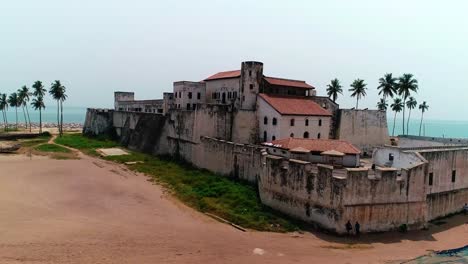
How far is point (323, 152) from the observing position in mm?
28125

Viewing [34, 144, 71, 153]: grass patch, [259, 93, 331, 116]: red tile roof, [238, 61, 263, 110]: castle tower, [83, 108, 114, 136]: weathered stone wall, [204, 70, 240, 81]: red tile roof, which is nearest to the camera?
[259, 93, 331, 116]: red tile roof

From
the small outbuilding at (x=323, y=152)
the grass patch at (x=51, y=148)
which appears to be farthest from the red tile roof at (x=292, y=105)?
the grass patch at (x=51, y=148)

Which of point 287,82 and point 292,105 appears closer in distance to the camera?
point 292,105

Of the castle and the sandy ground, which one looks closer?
the sandy ground

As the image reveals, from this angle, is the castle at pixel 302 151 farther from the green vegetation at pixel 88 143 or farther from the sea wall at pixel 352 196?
the green vegetation at pixel 88 143

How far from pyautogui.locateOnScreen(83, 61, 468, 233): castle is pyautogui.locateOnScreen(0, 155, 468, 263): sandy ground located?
1774 mm

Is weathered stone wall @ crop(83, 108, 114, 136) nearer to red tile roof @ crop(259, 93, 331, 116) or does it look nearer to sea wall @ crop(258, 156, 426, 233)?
red tile roof @ crop(259, 93, 331, 116)

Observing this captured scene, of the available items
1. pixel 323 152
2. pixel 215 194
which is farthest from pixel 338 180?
pixel 215 194

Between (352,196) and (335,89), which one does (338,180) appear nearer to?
(352,196)

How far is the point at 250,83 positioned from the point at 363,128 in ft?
Result: 52.3

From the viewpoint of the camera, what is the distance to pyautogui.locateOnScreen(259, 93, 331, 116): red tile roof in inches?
1491

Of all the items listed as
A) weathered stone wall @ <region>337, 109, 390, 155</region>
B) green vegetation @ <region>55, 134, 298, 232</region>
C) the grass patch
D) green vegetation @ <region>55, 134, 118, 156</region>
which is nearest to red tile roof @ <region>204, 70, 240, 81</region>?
green vegetation @ <region>55, 134, 298, 232</region>

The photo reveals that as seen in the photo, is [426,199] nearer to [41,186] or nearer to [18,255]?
[18,255]

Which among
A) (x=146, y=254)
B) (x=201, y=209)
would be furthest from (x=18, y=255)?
(x=201, y=209)
